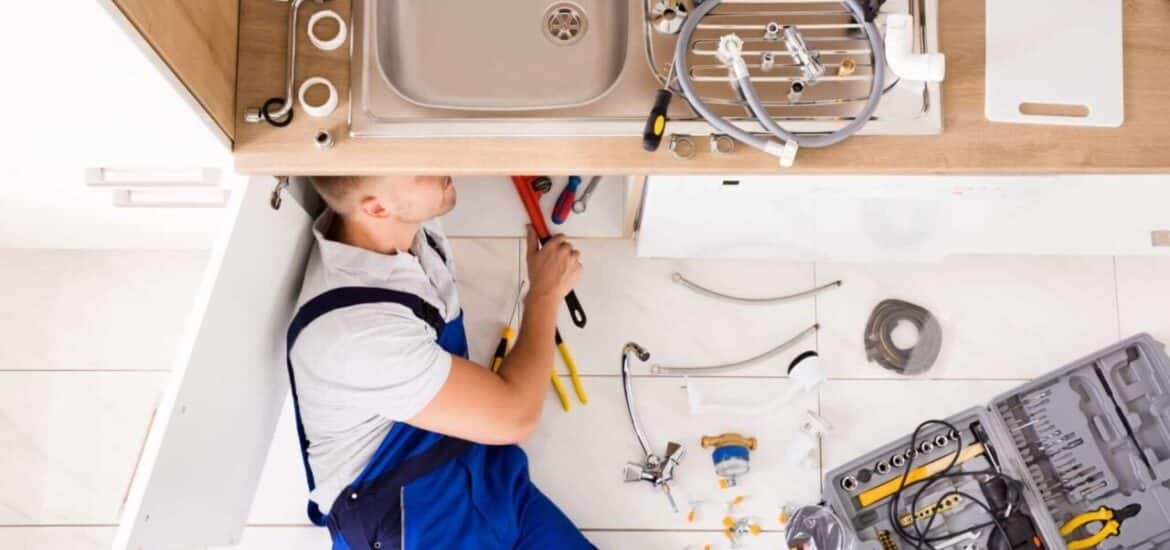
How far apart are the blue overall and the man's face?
146 mm

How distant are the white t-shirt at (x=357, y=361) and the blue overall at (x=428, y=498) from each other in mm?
35

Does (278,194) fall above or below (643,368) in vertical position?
above

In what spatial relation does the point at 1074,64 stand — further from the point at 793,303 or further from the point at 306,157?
the point at 306,157

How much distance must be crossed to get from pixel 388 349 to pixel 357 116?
0.40m

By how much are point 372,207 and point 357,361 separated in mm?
266

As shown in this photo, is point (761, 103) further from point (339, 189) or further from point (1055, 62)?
point (339, 189)

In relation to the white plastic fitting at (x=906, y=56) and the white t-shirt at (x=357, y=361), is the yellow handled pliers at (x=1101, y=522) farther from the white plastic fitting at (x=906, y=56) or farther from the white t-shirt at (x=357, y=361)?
the white t-shirt at (x=357, y=361)

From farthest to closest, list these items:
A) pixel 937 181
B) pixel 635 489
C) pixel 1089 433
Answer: pixel 635 489 → pixel 1089 433 → pixel 937 181

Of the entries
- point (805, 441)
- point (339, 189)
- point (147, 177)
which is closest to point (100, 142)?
point (147, 177)

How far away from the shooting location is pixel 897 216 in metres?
1.71

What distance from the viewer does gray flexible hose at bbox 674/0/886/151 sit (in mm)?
1231

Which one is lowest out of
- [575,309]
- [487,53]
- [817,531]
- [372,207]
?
[817,531]

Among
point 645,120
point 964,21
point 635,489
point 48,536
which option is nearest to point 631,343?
point 635,489

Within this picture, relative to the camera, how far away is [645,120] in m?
1.34
